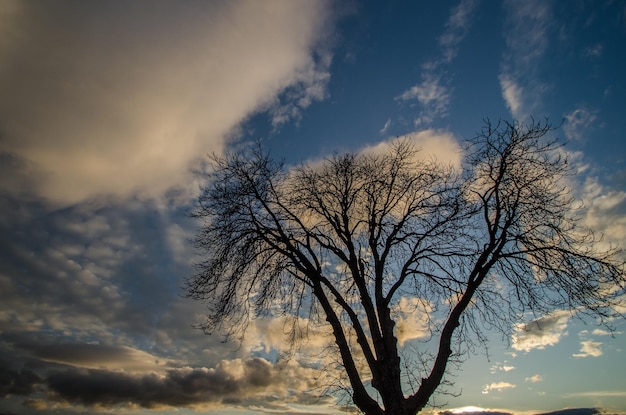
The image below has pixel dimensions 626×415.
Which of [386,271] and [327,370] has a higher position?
[386,271]

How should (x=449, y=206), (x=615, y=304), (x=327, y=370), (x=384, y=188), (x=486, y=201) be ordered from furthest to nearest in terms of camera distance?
(x=384, y=188) → (x=449, y=206) → (x=486, y=201) → (x=327, y=370) → (x=615, y=304)

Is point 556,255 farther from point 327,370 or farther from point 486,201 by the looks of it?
point 327,370

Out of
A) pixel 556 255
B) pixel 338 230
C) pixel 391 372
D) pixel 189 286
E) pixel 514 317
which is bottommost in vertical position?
pixel 391 372

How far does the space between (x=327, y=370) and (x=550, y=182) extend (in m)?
6.70

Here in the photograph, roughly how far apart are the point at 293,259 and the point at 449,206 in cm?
Answer: 418

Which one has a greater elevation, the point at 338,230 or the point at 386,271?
the point at 338,230

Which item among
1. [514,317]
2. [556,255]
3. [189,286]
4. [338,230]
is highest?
[338,230]

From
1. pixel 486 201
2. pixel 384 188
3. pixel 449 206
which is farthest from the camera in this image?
pixel 384 188

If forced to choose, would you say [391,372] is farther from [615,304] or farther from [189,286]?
[189,286]

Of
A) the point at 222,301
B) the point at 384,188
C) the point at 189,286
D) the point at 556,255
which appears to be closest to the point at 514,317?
the point at 556,255

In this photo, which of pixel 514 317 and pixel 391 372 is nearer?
pixel 391 372

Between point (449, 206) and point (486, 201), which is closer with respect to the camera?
point (486, 201)

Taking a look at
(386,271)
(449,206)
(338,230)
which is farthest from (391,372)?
(449,206)

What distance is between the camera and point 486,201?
826cm
